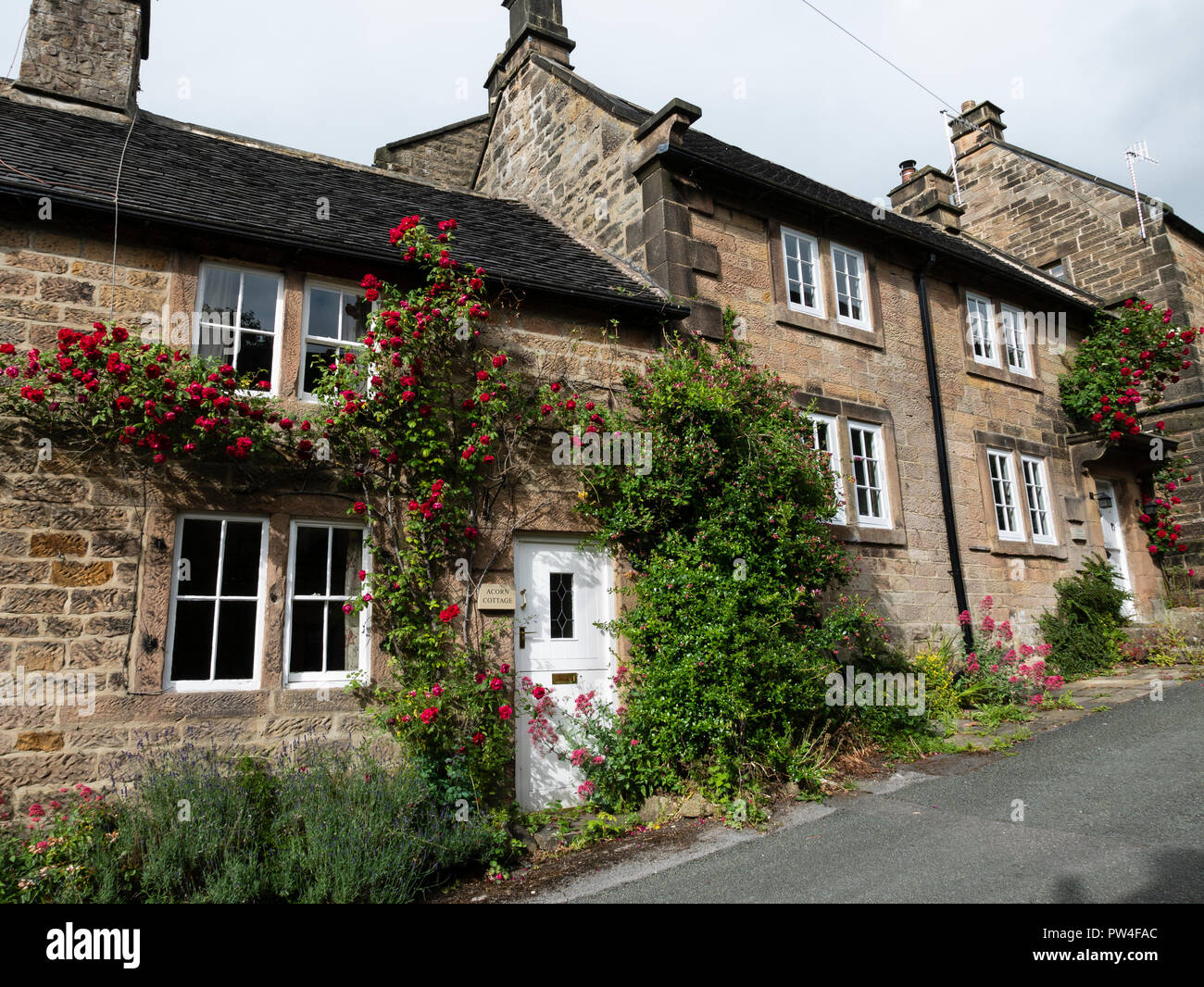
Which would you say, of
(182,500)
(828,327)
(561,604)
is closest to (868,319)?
(828,327)

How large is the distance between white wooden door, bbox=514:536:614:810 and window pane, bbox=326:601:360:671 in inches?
56.6

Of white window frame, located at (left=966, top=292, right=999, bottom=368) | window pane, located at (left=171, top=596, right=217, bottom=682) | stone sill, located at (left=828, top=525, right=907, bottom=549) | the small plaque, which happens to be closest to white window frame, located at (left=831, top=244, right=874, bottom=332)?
white window frame, located at (left=966, top=292, right=999, bottom=368)

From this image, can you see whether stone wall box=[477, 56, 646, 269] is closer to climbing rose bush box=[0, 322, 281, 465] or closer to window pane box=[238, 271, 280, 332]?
window pane box=[238, 271, 280, 332]

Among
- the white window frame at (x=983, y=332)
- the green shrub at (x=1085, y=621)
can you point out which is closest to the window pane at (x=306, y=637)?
the green shrub at (x=1085, y=621)

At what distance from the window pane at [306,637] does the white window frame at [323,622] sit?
0.03 m

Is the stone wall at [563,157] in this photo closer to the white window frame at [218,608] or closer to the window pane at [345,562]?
Result: the window pane at [345,562]

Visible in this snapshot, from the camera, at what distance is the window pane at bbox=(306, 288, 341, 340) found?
722 cm

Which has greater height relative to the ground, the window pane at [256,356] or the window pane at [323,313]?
the window pane at [323,313]

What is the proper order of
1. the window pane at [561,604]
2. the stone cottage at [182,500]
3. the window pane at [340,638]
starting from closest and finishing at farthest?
the stone cottage at [182,500] < the window pane at [340,638] < the window pane at [561,604]

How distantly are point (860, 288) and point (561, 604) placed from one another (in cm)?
663

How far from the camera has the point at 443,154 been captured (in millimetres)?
13781

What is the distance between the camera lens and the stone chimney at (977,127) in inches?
722

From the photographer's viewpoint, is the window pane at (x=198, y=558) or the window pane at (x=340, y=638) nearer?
the window pane at (x=198, y=558)

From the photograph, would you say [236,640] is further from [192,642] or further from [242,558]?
[242,558]
